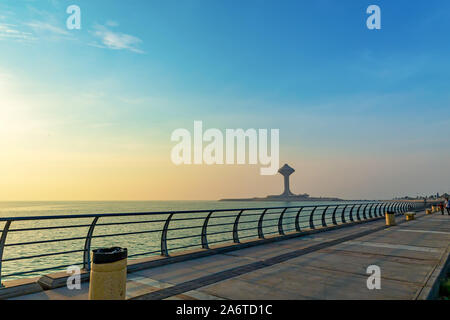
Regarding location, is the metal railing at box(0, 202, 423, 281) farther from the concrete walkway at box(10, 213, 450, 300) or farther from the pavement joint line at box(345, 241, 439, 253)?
the pavement joint line at box(345, 241, 439, 253)

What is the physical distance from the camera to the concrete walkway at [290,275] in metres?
5.51

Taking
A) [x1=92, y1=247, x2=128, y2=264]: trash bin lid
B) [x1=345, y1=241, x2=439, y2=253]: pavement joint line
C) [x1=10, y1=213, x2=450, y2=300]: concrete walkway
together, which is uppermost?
[x1=92, y1=247, x2=128, y2=264]: trash bin lid

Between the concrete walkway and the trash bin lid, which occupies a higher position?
the trash bin lid

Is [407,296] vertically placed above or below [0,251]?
below

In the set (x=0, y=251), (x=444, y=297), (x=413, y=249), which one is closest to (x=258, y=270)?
(x=444, y=297)

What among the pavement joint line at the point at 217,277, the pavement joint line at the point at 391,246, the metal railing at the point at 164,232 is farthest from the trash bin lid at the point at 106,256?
the pavement joint line at the point at 391,246

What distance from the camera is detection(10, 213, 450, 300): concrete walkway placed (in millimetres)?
5508

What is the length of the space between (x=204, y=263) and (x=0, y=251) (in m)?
4.67

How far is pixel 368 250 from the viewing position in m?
10.2

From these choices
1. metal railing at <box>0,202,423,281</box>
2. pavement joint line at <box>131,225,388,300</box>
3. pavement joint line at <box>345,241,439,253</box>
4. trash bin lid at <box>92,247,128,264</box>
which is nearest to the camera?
trash bin lid at <box>92,247,128,264</box>

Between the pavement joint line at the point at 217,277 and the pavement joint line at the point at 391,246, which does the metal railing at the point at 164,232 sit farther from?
the pavement joint line at the point at 391,246

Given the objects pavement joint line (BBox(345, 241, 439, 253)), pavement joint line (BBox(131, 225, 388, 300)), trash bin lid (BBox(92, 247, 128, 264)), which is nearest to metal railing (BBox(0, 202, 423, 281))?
trash bin lid (BBox(92, 247, 128, 264))
